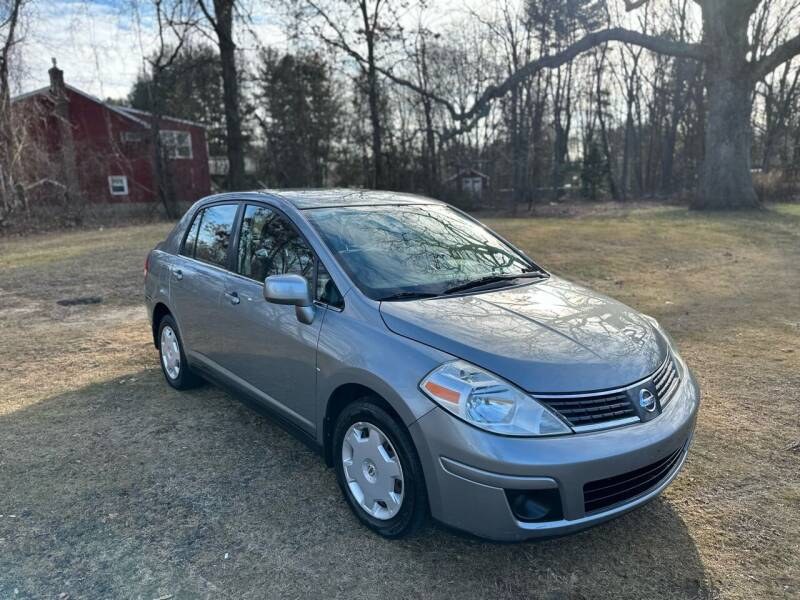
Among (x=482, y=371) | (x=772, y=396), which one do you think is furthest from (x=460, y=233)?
(x=772, y=396)

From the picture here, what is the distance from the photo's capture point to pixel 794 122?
39.4 metres

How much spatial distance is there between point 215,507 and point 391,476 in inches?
45.2

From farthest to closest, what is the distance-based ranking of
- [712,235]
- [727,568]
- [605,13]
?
[605,13] < [712,235] < [727,568]

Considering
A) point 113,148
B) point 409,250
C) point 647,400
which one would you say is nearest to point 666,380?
point 647,400

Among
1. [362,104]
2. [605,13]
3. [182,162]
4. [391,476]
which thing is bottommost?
[391,476]

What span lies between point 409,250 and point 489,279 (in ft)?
1.76

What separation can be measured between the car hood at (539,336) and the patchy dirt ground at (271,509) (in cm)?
88

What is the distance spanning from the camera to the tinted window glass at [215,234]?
13.6ft

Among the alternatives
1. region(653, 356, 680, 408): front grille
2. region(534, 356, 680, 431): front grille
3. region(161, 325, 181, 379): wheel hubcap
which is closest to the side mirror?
region(534, 356, 680, 431): front grille

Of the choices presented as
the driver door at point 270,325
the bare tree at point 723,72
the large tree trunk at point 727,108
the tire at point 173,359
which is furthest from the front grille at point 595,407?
the large tree trunk at point 727,108

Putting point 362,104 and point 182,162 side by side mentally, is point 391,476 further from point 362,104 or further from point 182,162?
point 182,162

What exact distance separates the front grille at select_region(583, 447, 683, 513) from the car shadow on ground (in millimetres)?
394

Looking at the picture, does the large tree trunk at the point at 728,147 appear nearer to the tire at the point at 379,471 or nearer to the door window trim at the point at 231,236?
the door window trim at the point at 231,236

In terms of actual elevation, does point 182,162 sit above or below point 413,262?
above
